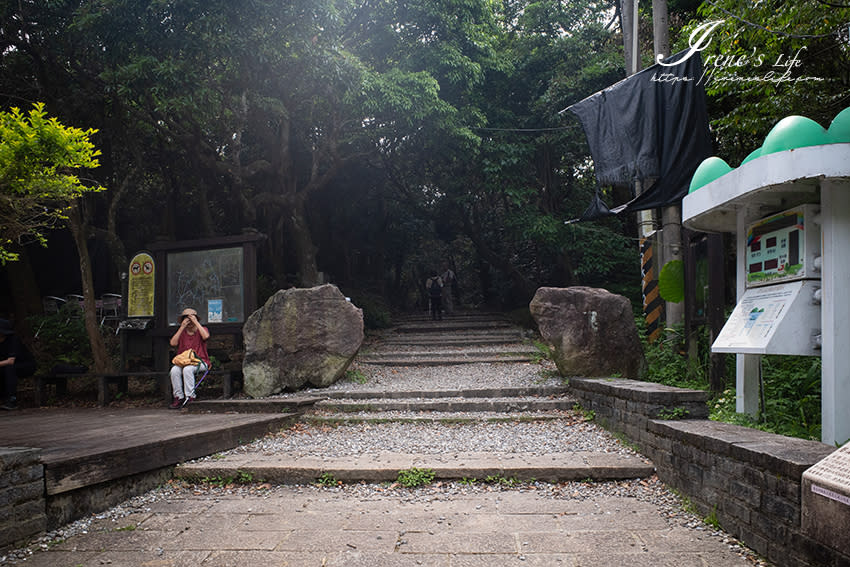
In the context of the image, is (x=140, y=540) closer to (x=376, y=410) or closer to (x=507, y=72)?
(x=376, y=410)

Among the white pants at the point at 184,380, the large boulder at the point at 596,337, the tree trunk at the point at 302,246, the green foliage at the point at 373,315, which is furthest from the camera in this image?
the green foliage at the point at 373,315

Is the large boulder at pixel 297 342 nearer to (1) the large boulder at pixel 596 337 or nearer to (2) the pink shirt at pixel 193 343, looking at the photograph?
(2) the pink shirt at pixel 193 343

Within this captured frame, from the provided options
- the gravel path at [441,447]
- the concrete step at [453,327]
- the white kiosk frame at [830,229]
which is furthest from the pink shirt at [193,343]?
the concrete step at [453,327]

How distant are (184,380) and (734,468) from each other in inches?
260

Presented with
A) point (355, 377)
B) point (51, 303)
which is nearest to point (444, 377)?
point (355, 377)

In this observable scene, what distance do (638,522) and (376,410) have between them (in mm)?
4011

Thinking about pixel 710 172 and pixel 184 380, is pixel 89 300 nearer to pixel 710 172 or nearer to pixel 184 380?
pixel 184 380

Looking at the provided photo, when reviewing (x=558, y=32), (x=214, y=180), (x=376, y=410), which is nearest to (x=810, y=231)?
(x=376, y=410)

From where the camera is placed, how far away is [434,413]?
6.82 metres

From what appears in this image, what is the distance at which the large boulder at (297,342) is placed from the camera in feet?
25.3

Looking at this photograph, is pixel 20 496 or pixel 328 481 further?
pixel 328 481

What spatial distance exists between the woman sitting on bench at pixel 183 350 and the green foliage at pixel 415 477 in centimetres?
427

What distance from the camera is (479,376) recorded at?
8836mm

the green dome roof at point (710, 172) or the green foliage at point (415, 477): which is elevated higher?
the green dome roof at point (710, 172)
